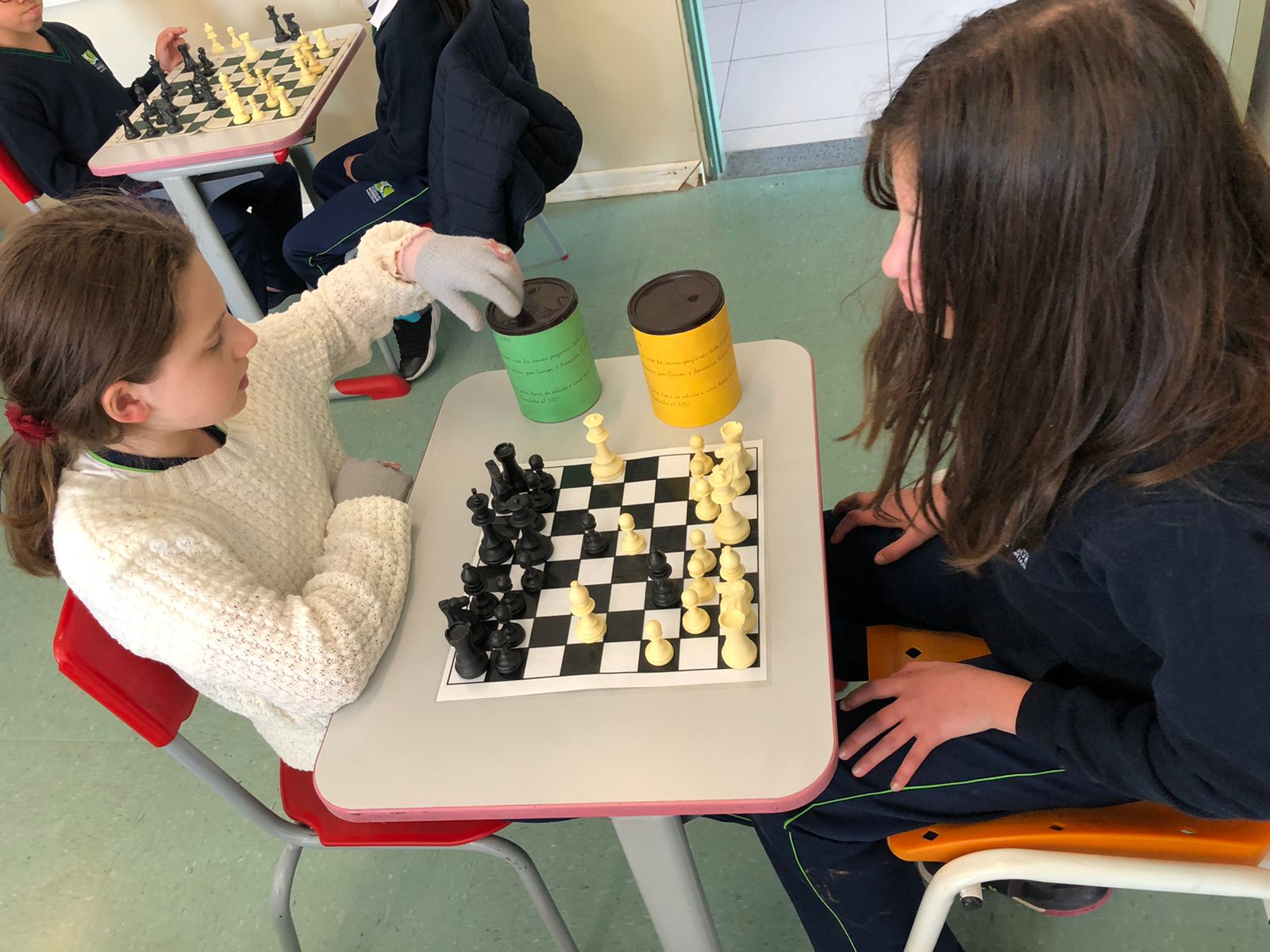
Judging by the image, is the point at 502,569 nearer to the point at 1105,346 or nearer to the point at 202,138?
the point at 1105,346

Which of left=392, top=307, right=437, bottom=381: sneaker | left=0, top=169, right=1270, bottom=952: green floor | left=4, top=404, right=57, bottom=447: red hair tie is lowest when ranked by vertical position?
left=0, top=169, right=1270, bottom=952: green floor

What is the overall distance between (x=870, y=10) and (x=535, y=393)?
3035mm

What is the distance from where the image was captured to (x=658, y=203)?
9.41ft

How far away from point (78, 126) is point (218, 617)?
6.63 ft

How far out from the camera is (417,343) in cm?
249

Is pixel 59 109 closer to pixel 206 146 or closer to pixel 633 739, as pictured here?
pixel 206 146

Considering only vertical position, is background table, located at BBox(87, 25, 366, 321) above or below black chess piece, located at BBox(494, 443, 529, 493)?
below

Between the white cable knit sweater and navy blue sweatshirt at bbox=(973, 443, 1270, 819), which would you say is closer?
navy blue sweatshirt at bbox=(973, 443, 1270, 819)

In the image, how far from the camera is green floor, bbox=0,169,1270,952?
1.31m

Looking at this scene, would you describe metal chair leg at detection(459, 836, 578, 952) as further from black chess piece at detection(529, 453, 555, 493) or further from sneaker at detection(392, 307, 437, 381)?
sneaker at detection(392, 307, 437, 381)

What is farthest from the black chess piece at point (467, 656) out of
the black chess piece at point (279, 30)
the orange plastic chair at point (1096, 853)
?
the black chess piece at point (279, 30)

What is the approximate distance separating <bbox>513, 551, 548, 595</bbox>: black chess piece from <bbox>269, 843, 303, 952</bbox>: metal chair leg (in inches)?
18.0

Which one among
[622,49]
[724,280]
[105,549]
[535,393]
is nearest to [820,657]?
[535,393]

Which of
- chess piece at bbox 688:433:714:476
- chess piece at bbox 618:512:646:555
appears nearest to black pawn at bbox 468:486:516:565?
chess piece at bbox 618:512:646:555
